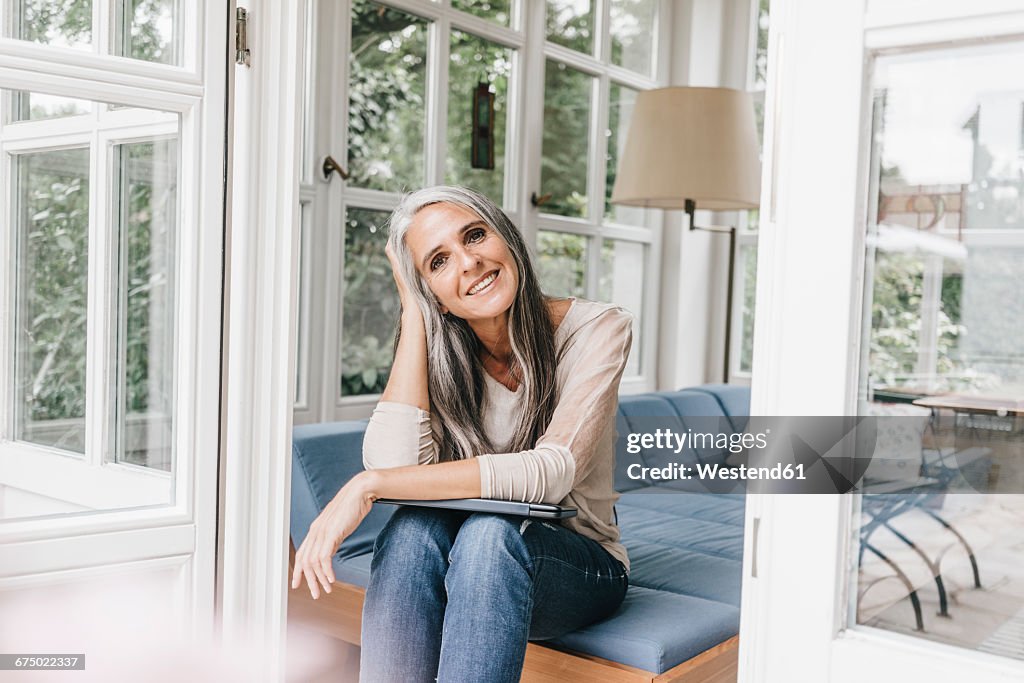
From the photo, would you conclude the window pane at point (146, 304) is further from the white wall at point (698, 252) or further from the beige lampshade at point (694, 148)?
the white wall at point (698, 252)

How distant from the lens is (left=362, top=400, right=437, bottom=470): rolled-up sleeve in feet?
5.90

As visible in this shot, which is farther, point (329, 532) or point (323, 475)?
point (323, 475)

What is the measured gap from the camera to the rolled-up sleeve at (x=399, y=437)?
5.90 feet

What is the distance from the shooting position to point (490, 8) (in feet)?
12.3

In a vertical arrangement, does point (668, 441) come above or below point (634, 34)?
below

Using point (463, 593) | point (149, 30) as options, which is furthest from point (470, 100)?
point (463, 593)

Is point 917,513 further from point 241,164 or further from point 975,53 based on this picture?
point 241,164

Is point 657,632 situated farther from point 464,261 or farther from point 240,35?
point 240,35

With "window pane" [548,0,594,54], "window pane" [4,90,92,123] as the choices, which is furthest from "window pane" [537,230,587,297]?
"window pane" [4,90,92,123]

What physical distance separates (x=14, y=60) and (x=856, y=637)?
5.13 feet

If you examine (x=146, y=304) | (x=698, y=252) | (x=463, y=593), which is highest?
(x=698, y=252)

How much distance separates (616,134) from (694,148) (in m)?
0.91

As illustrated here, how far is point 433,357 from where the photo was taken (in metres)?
1.87

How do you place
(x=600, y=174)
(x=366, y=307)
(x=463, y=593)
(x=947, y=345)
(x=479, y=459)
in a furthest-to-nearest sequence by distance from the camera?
(x=600, y=174), (x=366, y=307), (x=479, y=459), (x=463, y=593), (x=947, y=345)
